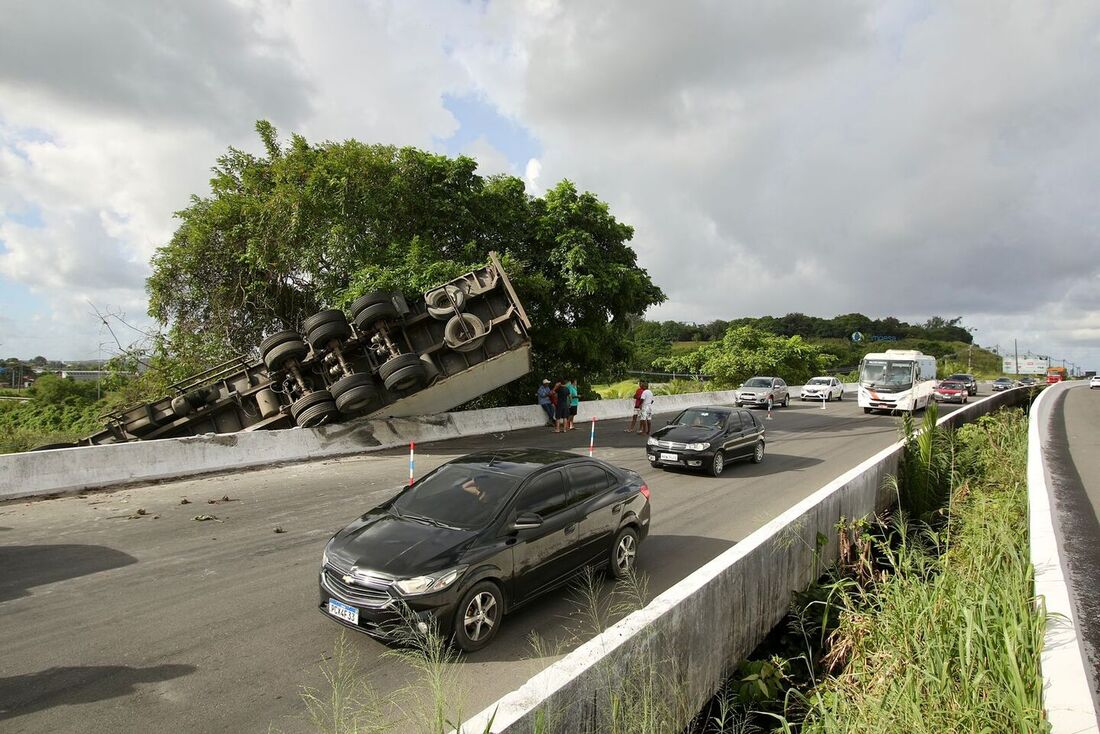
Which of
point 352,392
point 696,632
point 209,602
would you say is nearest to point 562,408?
point 352,392

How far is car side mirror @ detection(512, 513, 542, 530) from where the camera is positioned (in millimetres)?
5301

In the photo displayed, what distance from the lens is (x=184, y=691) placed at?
4.23 m

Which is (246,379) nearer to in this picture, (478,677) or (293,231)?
(293,231)

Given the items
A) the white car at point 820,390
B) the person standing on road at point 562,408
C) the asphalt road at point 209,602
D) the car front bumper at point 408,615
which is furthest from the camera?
the white car at point 820,390

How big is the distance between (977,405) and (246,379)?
23619 millimetres

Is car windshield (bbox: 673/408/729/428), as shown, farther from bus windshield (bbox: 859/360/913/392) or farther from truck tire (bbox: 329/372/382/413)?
bus windshield (bbox: 859/360/913/392)

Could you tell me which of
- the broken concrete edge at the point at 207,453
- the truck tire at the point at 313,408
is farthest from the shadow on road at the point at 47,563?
the truck tire at the point at 313,408

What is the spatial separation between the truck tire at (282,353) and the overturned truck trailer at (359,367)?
25 millimetres

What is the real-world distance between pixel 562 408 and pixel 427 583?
15.3m

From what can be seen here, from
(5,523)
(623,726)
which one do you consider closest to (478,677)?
(623,726)

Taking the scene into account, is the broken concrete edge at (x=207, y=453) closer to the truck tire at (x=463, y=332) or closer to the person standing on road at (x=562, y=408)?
the person standing on road at (x=562, y=408)

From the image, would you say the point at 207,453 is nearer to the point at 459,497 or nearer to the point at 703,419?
the point at 459,497

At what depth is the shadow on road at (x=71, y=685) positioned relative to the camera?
4.02m

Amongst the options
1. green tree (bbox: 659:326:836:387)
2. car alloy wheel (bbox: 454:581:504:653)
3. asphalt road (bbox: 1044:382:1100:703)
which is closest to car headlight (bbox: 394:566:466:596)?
car alloy wheel (bbox: 454:581:504:653)
